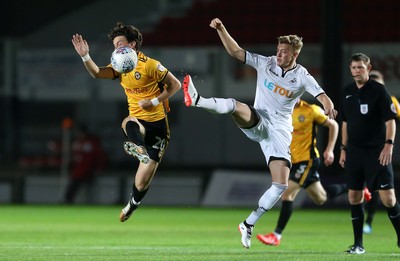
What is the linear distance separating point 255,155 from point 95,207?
3.90m

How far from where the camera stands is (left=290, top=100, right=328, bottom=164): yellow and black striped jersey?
14.1 m

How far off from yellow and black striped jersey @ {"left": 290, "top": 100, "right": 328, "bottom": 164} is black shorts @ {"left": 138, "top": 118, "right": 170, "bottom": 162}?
7.76 ft

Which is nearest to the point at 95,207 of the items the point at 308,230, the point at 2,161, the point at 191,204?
the point at 191,204

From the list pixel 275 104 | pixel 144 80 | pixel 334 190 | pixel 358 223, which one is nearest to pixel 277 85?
pixel 275 104

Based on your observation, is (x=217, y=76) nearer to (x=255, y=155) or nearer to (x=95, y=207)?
(x=255, y=155)

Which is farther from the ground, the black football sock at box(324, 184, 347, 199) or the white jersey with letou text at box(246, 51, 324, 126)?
the white jersey with letou text at box(246, 51, 324, 126)

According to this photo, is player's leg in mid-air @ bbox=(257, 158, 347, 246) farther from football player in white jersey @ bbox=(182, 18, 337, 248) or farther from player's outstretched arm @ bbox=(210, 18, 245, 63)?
player's outstretched arm @ bbox=(210, 18, 245, 63)

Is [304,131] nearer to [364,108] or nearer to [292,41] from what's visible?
[364,108]

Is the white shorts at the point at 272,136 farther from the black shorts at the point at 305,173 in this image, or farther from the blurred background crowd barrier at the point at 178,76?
the blurred background crowd barrier at the point at 178,76

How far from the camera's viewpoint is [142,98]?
39.4 ft

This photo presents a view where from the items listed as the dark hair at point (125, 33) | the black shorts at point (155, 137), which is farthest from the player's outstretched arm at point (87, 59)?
the black shorts at point (155, 137)

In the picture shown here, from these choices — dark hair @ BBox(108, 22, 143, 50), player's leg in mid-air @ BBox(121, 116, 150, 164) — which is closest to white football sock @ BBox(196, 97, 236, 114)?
player's leg in mid-air @ BBox(121, 116, 150, 164)

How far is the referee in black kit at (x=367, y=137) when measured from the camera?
11.6 m

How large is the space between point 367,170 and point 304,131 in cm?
245
